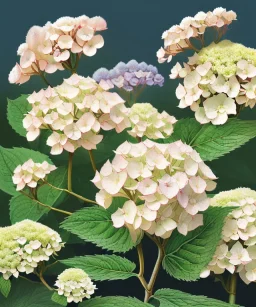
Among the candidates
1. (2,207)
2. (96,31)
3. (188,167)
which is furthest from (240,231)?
(2,207)

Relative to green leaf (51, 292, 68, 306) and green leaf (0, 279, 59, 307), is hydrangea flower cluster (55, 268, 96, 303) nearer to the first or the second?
green leaf (51, 292, 68, 306)

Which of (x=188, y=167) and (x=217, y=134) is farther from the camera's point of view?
(x=217, y=134)

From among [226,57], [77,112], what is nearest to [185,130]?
[226,57]

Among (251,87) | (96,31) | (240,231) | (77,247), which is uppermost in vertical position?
(96,31)

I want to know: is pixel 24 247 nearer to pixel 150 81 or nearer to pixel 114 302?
pixel 114 302

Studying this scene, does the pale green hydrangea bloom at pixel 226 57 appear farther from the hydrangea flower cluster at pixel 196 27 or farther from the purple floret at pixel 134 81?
the purple floret at pixel 134 81

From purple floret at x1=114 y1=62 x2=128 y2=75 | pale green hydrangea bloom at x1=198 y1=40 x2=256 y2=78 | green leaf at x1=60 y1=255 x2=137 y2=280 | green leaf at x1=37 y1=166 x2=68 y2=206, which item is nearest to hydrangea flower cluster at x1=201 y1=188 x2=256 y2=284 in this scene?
green leaf at x1=60 y1=255 x2=137 y2=280

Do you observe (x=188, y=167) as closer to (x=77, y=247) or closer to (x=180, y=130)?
(x=180, y=130)
